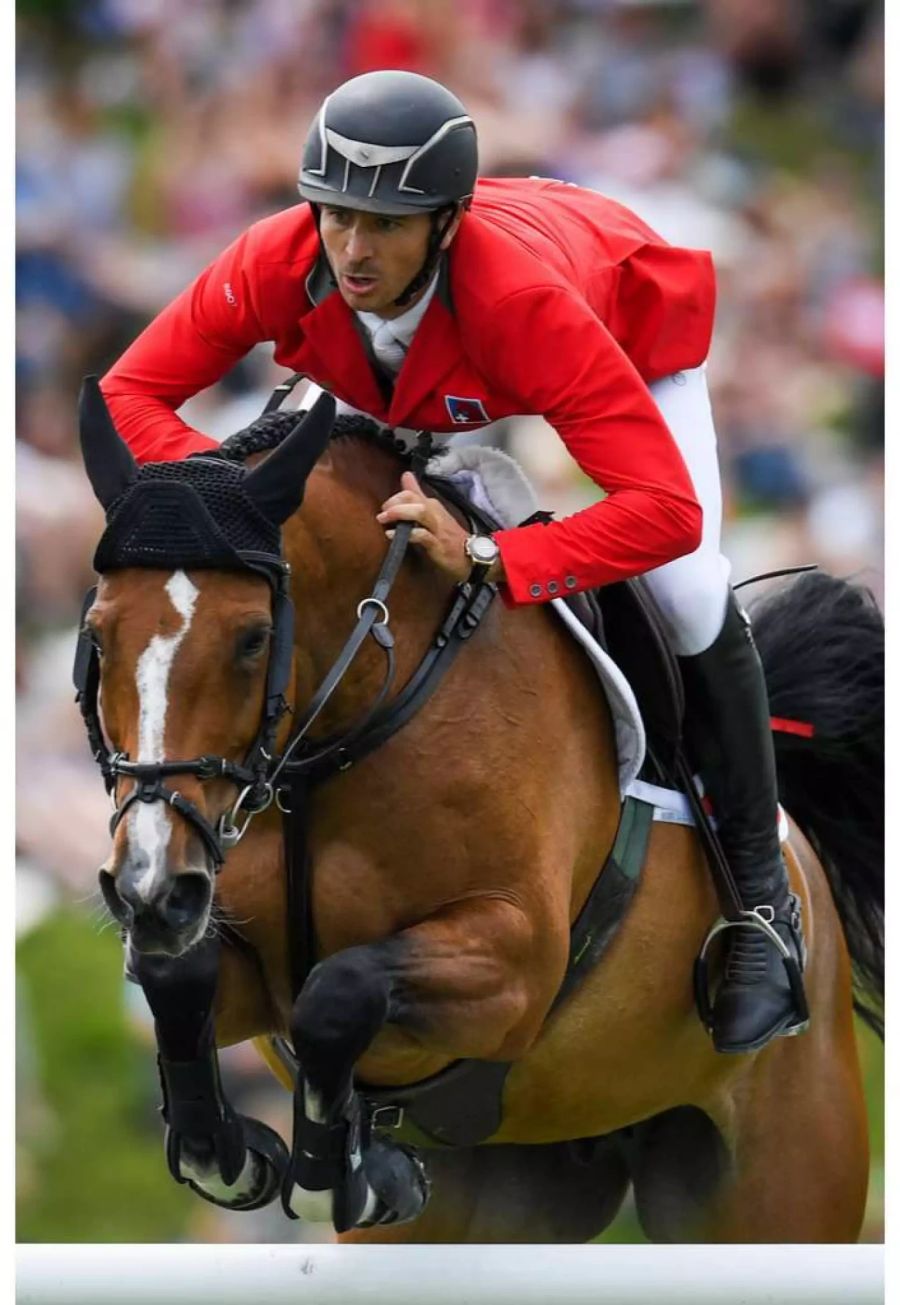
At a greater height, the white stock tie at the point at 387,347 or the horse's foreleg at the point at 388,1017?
the white stock tie at the point at 387,347

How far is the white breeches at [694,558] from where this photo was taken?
12.2 ft

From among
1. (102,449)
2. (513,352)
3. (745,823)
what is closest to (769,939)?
(745,823)

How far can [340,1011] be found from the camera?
3.11 metres

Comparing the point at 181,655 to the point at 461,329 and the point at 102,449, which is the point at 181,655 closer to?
the point at 102,449

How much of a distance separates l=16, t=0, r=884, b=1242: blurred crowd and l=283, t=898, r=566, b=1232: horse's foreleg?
151 inches

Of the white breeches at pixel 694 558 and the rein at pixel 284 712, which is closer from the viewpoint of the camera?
the rein at pixel 284 712

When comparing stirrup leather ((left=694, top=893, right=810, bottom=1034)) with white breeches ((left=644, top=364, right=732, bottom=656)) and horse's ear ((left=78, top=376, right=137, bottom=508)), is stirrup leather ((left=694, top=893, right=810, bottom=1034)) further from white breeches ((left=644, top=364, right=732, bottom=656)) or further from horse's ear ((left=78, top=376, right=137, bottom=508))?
horse's ear ((left=78, top=376, right=137, bottom=508))

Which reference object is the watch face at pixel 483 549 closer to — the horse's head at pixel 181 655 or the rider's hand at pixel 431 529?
the rider's hand at pixel 431 529

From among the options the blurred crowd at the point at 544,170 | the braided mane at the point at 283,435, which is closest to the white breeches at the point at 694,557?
the braided mane at the point at 283,435

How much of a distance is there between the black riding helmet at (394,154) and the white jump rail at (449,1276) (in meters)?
1.47

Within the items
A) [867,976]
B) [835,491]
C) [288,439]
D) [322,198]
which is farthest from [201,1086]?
[835,491]

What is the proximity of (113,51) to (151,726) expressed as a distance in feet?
20.8

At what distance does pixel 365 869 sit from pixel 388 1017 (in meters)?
0.25
